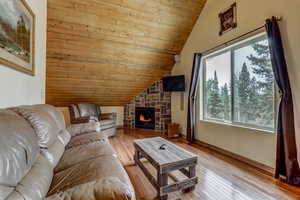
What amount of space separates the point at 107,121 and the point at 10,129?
330cm

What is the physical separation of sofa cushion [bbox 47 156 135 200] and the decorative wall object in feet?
11.3

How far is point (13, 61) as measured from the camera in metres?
1.46

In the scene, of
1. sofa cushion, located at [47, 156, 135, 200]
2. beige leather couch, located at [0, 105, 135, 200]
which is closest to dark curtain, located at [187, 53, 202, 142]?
beige leather couch, located at [0, 105, 135, 200]

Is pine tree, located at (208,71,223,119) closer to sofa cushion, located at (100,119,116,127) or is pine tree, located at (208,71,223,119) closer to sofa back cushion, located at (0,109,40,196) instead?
sofa cushion, located at (100,119,116,127)

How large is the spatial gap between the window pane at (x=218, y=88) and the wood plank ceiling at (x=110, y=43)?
116cm

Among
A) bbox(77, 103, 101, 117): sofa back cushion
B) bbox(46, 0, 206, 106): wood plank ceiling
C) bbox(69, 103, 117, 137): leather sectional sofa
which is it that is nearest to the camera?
bbox(46, 0, 206, 106): wood plank ceiling

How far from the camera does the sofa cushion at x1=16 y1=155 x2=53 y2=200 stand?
73cm

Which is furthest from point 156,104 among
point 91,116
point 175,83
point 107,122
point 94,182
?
point 94,182

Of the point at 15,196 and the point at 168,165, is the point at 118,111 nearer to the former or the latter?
the point at 168,165

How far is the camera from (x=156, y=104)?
494cm

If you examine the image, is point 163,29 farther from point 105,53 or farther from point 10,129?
point 10,129

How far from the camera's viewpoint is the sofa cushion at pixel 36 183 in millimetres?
734

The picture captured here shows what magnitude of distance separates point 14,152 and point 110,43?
10.00 feet

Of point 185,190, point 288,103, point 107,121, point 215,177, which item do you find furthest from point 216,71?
point 107,121
